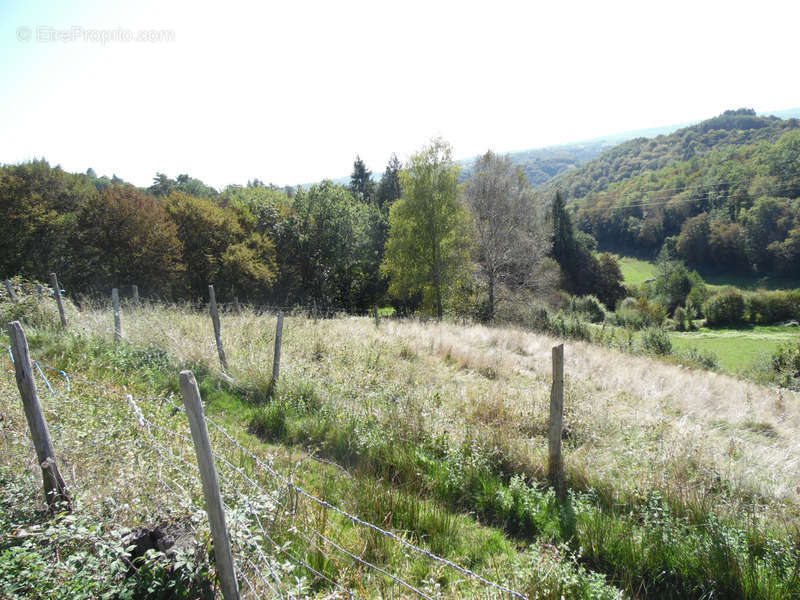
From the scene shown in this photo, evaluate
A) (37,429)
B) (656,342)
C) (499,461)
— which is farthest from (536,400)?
(656,342)

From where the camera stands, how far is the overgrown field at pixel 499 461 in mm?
3256

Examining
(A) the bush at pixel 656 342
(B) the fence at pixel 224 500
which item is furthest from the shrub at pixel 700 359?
(B) the fence at pixel 224 500

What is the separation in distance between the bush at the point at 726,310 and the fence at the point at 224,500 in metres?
56.3

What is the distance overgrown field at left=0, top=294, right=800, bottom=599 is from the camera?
3.26 m

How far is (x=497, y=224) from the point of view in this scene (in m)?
24.7

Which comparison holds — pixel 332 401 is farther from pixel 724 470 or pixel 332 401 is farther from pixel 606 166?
pixel 606 166

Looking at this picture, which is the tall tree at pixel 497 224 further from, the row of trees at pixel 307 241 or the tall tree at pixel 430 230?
the tall tree at pixel 430 230

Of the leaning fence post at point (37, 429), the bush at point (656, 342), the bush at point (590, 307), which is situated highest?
the leaning fence post at point (37, 429)

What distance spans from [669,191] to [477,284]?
274 feet

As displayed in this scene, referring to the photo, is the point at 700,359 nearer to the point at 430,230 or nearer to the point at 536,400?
the point at 430,230

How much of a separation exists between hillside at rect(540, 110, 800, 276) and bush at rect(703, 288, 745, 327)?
2399 cm

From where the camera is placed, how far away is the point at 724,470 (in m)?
4.48

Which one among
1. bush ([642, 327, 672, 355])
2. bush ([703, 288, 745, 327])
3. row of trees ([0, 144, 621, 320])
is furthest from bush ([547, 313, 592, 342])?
bush ([703, 288, 745, 327])

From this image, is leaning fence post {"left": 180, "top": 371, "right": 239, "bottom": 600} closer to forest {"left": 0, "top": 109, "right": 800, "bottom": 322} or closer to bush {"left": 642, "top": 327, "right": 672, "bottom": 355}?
bush {"left": 642, "top": 327, "right": 672, "bottom": 355}
